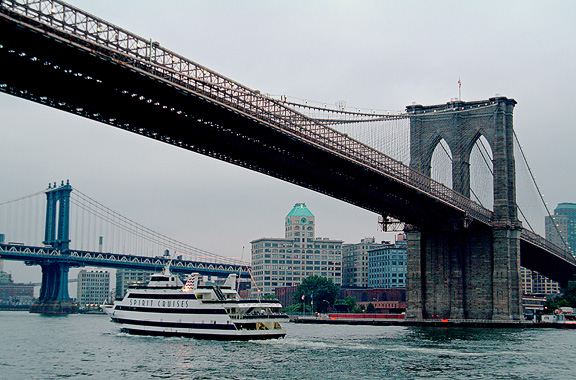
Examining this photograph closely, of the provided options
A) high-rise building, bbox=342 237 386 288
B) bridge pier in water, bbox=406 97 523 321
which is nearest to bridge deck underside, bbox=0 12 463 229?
bridge pier in water, bbox=406 97 523 321

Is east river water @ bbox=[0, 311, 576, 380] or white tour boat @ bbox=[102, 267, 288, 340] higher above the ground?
white tour boat @ bbox=[102, 267, 288, 340]

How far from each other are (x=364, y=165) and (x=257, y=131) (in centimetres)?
1250

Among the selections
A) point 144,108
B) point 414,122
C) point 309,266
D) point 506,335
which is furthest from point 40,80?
point 309,266

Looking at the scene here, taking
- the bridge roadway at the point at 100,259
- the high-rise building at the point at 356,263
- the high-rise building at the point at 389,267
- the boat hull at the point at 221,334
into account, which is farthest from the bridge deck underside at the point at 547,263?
the high-rise building at the point at 356,263

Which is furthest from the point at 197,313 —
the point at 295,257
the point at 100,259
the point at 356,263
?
the point at 356,263

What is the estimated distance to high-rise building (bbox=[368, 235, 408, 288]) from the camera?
145750 mm

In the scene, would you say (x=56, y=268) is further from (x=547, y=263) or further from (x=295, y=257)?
(x=547, y=263)

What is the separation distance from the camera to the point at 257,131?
154ft

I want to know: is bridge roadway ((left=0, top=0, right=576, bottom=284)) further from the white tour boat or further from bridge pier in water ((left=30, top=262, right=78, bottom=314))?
bridge pier in water ((left=30, top=262, right=78, bottom=314))

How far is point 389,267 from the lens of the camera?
147 metres

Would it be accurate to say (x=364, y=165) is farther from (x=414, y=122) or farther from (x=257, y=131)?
(x=414, y=122)

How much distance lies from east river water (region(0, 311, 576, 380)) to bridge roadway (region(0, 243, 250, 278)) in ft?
222

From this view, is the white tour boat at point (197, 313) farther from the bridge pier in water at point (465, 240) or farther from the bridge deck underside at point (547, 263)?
the bridge deck underside at point (547, 263)

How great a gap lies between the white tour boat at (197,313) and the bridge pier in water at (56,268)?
7616 centimetres
